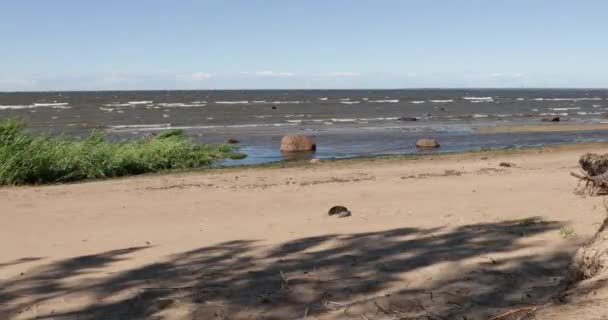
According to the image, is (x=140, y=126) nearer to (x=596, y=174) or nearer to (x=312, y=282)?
(x=596, y=174)

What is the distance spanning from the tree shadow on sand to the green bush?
29.3 feet

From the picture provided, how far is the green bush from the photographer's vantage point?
14.1 meters

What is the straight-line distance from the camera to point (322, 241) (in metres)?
→ 6.15

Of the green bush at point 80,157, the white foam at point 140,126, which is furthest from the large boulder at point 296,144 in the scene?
the white foam at point 140,126

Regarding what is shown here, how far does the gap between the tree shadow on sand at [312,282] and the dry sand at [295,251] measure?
0.01 metres

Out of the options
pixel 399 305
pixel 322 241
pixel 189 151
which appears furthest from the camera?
pixel 189 151

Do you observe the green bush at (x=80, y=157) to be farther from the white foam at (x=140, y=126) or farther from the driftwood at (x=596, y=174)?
the white foam at (x=140, y=126)

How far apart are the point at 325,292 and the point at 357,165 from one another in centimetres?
1289

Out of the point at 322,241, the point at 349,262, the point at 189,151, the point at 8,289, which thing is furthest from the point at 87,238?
the point at 189,151

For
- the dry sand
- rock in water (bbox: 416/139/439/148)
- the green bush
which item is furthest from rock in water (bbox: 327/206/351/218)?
rock in water (bbox: 416/139/439/148)

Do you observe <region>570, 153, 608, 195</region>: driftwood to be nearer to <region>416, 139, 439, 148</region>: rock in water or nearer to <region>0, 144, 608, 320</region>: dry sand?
<region>0, 144, 608, 320</region>: dry sand

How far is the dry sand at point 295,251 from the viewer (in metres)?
4.24

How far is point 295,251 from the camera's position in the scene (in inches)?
227

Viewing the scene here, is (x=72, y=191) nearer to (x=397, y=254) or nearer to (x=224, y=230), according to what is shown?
(x=224, y=230)
